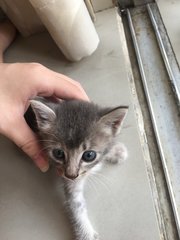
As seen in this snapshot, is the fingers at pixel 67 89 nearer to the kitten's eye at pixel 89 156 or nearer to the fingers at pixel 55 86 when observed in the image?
the fingers at pixel 55 86

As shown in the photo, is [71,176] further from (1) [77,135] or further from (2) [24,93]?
(2) [24,93]

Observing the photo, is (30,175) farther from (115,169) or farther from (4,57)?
(4,57)

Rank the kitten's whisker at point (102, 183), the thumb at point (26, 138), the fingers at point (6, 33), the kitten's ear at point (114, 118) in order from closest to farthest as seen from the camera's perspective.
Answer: the kitten's ear at point (114, 118), the thumb at point (26, 138), the kitten's whisker at point (102, 183), the fingers at point (6, 33)

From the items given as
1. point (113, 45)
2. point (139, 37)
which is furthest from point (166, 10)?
point (113, 45)

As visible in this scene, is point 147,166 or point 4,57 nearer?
point 147,166

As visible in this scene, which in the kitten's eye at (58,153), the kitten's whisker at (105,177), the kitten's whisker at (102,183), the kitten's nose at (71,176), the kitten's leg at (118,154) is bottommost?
the kitten's whisker at (102,183)

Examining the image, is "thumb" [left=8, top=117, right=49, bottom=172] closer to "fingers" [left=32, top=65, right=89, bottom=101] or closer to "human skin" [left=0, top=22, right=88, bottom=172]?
"human skin" [left=0, top=22, right=88, bottom=172]

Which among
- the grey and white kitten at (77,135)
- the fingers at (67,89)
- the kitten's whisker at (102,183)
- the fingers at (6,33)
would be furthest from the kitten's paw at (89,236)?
the fingers at (6,33)

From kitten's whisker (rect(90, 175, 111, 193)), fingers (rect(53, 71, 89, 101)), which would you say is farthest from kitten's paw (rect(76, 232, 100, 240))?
fingers (rect(53, 71, 89, 101))
